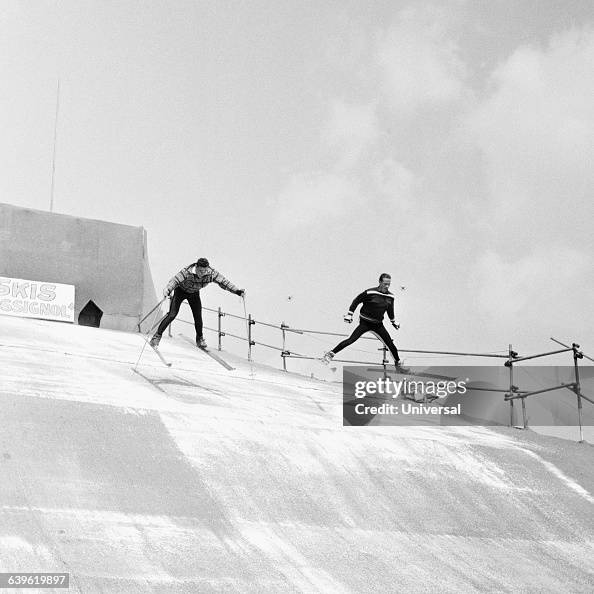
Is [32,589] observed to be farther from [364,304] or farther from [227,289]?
[364,304]

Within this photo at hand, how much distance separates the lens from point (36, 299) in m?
19.0

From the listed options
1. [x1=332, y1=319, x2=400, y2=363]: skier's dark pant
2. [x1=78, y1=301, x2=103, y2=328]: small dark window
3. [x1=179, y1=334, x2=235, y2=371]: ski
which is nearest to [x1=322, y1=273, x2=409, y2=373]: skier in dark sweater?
[x1=332, y1=319, x2=400, y2=363]: skier's dark pant

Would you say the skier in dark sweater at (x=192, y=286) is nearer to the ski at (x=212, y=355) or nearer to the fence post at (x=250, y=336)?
the ski at (x=212, y=355)

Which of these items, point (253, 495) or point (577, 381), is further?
point (577, 381)

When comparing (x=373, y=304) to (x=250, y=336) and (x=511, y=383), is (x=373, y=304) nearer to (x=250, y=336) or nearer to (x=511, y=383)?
(x=511, y=383)

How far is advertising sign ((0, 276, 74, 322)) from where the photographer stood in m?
18.7

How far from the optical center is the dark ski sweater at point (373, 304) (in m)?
13.5

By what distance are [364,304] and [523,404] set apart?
111 inches

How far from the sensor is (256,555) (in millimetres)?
6398

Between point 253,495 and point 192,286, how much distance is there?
537cm

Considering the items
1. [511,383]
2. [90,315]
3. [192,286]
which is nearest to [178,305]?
[192,286]

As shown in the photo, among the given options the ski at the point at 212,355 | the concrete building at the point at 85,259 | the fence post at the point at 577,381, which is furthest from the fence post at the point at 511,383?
the concrete building at the point at 85,259

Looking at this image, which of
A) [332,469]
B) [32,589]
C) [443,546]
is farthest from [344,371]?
[32,589]

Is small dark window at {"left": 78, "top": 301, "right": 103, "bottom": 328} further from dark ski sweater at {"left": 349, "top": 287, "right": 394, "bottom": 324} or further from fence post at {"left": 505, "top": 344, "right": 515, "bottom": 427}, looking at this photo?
fence post at {"left": 505, "top": 344, "right": 515, "bottom": 427}
